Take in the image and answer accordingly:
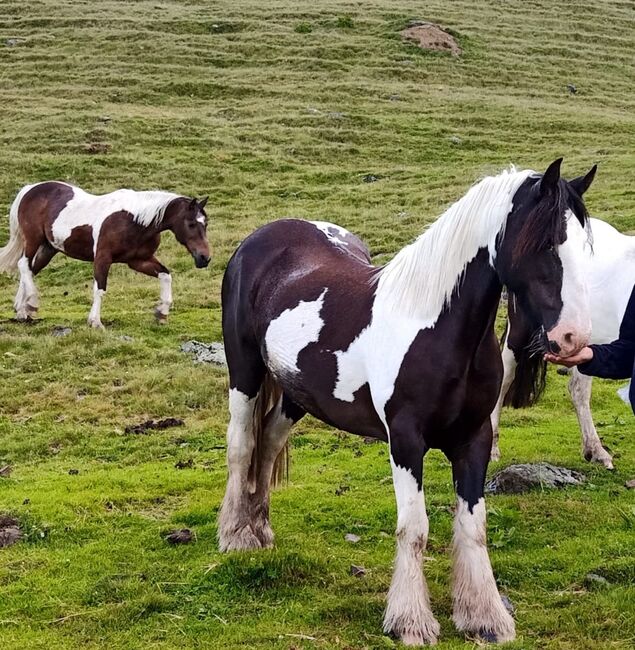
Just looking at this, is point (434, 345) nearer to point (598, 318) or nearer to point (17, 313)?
point (598, 318)

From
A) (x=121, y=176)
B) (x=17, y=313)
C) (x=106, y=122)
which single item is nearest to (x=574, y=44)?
(x=106, y=122)

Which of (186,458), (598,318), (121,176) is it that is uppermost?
(598,318)

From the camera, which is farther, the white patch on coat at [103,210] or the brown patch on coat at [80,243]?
the brown patch on coat at [80,243]

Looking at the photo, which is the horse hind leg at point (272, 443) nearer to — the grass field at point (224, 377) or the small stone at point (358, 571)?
the grass field at point (224, 377)

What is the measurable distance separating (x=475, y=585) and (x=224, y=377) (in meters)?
6.81

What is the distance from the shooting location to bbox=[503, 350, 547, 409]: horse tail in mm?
8172

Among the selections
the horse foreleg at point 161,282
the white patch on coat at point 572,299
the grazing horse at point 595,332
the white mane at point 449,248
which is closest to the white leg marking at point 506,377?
the grazing horse at point 595,332

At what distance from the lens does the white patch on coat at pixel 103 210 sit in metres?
14.1

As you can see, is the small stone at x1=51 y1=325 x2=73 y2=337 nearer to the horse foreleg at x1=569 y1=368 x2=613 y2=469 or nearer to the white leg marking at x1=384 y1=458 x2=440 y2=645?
the horse foreleg at x1=569 y1=368 x2=613 y2=469

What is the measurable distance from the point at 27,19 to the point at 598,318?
5243cm

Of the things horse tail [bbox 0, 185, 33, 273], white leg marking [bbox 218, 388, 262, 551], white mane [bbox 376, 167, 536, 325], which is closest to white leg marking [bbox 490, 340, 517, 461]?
white leg marking [bbox 218, 388, 262, 551]

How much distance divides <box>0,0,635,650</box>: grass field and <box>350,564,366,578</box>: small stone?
0.19 feet

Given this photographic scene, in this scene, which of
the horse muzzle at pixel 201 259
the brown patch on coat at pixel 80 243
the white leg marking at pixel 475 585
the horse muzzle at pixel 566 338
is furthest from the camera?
the brown patch on coat at pixel 80 243

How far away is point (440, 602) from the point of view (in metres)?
5.24
